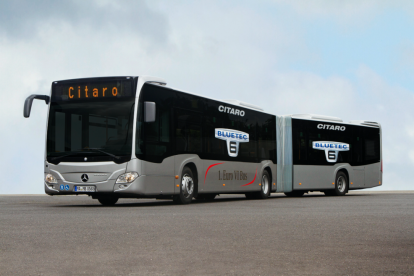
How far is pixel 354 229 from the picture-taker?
956 centimetres

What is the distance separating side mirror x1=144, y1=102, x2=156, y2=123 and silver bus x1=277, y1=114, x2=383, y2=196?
30.8 feet

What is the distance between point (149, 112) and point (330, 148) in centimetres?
1274

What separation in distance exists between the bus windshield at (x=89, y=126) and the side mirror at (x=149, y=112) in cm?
36

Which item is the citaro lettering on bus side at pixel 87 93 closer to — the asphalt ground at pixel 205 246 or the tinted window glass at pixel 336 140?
the asphalt ground at pixel 205 246

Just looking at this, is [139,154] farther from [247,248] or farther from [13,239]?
[247,248]

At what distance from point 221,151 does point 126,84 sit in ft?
15.8

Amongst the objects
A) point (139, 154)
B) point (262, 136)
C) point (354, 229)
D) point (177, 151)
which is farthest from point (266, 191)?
point (354, 229)

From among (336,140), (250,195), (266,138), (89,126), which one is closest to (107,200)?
(89,126)

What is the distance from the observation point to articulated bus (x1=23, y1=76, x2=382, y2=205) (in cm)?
1505

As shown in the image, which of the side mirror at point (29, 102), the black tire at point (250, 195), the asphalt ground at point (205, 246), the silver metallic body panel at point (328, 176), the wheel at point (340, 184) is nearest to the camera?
the asphalt ground at point (205, 246)

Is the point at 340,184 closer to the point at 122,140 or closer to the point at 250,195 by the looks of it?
the point at 250,195

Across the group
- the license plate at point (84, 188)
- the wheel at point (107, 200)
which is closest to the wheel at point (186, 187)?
the wheel at point (107, 200)

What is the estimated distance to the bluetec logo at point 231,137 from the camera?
19009 millimetres

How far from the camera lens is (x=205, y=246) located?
24.4 feet
